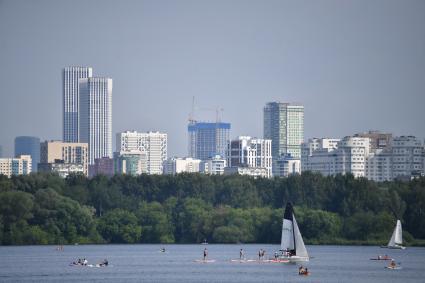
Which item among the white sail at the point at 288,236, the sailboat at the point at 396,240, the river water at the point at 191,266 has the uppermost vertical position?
the white sail at the point at 288,236

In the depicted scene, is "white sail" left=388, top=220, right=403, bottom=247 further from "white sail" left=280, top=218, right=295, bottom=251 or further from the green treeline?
"white sail" left=280, top=218, right=295, bottom=251

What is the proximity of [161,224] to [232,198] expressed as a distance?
19652 millimetres

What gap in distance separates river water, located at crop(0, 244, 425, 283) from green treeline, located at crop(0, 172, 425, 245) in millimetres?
6656

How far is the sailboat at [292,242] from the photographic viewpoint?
115938 millimetres

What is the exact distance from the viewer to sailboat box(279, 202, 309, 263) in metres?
116

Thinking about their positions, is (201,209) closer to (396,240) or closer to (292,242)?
(396,240)

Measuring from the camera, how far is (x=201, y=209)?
171 m

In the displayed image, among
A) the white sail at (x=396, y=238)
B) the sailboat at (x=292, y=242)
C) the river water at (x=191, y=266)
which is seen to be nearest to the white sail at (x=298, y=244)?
the sailboat at (x=292, y=242)

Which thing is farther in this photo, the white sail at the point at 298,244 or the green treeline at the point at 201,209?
the green treeline at the point at 201,209

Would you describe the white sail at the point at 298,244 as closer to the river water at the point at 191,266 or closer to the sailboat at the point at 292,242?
the sailboat at the point at 292,242

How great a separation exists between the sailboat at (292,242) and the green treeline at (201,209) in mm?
40461

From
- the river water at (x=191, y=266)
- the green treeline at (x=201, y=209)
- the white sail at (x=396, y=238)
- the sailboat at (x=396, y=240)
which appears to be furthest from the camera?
the green treeline at (x=201, y=209)

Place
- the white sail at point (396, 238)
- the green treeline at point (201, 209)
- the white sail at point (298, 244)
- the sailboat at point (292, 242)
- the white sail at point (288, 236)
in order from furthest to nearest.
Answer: the green treeline at point (201, 209)
the white sail at point (396, 238)
the white sail at point (288, 236)
the sailboat at point (292, 242)
the white sail at point (298, 244)

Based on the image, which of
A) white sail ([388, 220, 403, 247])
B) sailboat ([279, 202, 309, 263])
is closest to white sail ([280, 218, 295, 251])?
sailboat ([279, 202, 309, 263])
